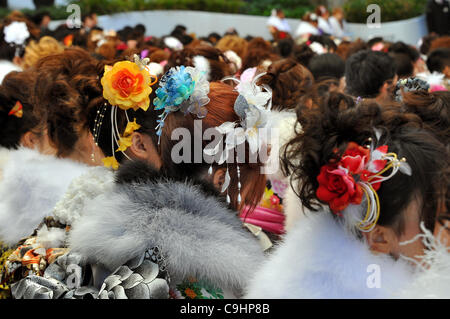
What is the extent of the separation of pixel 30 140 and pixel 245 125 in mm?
1390

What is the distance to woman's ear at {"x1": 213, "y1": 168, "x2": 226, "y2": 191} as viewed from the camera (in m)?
1.84

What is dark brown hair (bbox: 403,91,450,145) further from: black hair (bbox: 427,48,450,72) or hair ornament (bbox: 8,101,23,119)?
black hair (bbox: 427,48,450,72)

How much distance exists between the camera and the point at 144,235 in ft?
5.21

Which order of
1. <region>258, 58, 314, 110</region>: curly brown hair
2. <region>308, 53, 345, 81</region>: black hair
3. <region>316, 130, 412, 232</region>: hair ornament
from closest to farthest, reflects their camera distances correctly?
1. <region>316, 130, 412, 232</region>: hair ornament
2. <region>258, 58, 314, 110</region>: curly brown hair
3. <region>308, 53, 345, 81</region>: black hair

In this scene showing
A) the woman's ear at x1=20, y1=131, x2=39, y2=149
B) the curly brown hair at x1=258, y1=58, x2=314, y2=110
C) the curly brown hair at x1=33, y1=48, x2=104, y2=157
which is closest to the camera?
the curly brown hair at x1=33, y1=48, x2=104, y2=157

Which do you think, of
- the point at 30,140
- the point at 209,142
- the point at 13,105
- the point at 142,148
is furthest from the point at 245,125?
the point at 13,105

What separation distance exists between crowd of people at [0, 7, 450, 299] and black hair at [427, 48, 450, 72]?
9.97 feet

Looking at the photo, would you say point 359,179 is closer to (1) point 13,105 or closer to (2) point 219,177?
(2) point 219,177

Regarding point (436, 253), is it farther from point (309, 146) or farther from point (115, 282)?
point (115, 282)

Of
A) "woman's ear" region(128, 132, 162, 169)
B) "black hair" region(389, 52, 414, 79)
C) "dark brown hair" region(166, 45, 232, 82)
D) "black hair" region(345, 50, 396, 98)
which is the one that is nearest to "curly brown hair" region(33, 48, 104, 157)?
"woman's ear" region(128, 132, 162, 169)

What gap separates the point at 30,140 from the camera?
2695 millimetres

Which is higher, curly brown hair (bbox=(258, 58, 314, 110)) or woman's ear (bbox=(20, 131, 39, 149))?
curly brown hair (bbox=(258, 58, 314, 110))

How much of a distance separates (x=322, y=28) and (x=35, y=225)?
9.34 meters
